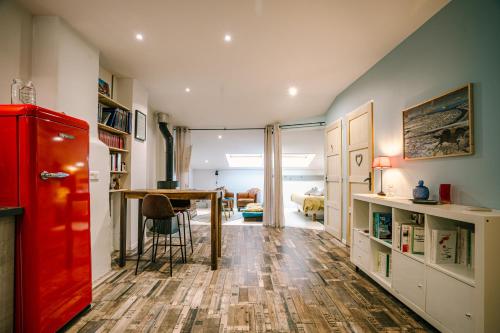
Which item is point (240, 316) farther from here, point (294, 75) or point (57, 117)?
point (294, 75)

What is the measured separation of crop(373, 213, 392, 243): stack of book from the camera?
2.35m

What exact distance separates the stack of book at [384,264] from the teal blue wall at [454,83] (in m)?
0.72

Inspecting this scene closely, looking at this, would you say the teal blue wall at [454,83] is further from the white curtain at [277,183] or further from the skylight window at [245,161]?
the skylight window at [245,161]

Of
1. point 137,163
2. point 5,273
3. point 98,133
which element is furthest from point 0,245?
point 137,163

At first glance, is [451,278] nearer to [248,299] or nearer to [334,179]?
[248,299]

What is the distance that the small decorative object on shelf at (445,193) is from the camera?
1856mm

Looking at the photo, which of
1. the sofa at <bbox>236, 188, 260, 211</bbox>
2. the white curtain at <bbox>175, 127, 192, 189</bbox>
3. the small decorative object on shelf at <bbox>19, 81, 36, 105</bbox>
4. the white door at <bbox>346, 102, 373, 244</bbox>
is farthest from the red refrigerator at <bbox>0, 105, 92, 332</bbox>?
the sofa at <bbox>236, 188, 260, 211</bbox>

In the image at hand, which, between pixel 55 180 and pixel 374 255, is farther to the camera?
pixel 374 255

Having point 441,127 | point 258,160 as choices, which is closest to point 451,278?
point 441,127

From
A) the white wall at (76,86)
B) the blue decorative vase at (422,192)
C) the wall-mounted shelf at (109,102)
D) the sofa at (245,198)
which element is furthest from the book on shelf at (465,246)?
the sofa at (245,198)

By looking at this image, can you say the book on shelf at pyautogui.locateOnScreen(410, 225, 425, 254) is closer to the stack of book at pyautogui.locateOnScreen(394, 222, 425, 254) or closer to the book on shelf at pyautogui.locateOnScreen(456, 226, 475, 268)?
the stack of book at pyautogui.locateOnScreen(394, 222, 425, 254)

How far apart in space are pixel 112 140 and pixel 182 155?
2.91 metres

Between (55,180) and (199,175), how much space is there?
7.65m

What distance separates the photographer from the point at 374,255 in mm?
2436
